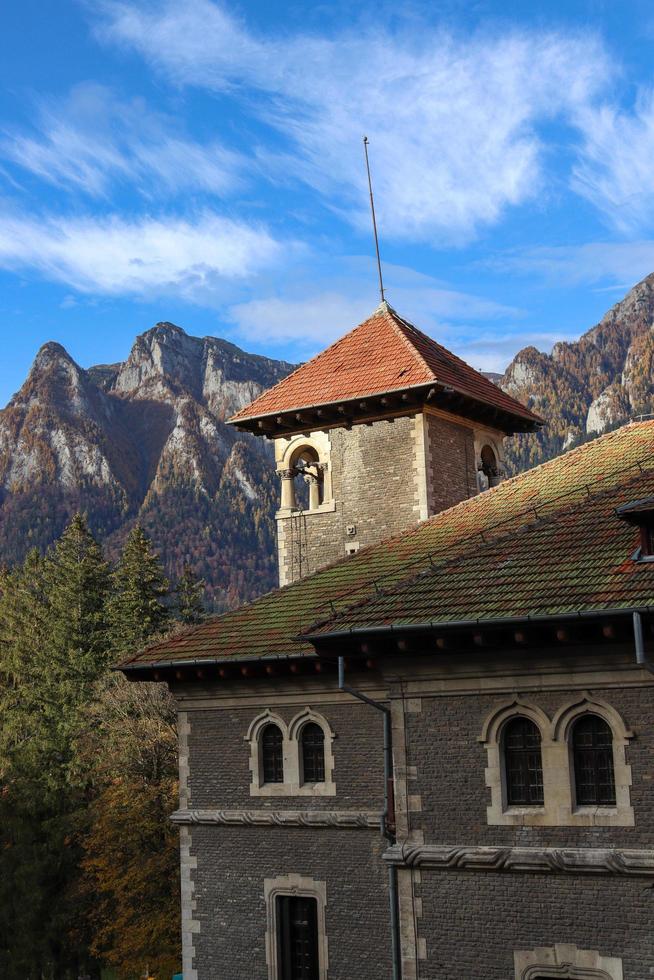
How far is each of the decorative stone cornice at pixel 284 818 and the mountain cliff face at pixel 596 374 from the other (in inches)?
5267

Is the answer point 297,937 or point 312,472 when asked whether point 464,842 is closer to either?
point 297,937

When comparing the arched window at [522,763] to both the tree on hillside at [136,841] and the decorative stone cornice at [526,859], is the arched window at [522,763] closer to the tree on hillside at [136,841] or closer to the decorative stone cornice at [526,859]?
the decorative stone cornice at [526,859]

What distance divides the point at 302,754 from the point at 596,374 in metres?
158

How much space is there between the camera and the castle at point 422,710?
13.9 m

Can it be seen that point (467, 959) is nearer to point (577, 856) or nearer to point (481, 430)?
point (577, 856)

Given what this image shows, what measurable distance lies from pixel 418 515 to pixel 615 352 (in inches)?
6102

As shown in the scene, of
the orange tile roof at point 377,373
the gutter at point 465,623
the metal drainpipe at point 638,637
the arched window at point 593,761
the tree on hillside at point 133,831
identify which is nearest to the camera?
the metal drainpipe at point 638,637

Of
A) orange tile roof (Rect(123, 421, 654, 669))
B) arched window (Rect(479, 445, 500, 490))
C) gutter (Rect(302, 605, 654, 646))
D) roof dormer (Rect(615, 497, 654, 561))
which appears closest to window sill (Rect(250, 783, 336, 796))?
orange tile roof (Rect(123, 421, 654, 669))

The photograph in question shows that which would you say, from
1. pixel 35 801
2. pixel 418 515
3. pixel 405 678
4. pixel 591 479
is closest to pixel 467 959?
pixel 405 678

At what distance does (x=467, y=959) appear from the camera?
14.5m

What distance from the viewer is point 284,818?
18844 mm

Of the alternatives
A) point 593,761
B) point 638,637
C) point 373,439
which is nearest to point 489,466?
point 373,439

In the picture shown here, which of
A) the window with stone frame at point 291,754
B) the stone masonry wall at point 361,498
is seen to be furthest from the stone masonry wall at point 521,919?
the stone masonry wall at point 361,498

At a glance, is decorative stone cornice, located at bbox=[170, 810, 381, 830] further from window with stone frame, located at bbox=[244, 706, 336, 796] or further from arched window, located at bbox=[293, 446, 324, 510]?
arched window, located at bbox=[293, 446, 324, 510]
